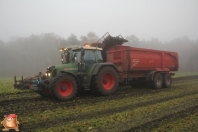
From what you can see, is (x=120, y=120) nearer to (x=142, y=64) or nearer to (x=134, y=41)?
(x=142, y=64)

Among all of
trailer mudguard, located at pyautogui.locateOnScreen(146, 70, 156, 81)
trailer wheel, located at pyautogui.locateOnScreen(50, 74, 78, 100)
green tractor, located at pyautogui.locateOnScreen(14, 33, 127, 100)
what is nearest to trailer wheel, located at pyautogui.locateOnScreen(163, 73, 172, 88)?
trailer mudguard, located at pyautogui.locateOnScreen(146, 70, 156, 81)

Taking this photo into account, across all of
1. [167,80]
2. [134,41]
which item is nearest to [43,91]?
[167,80]

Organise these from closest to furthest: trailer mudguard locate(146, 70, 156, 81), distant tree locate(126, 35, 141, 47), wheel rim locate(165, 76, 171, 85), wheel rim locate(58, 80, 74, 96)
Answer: wheel rim locate(58, 80, 74, 96) → trailer mudguard locate(146, 70, 156, 81) → wheel rim locate(165, 76, 171, 85) → distant tree locate(126, 35, 141, 47)

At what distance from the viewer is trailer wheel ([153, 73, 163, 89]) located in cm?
1274

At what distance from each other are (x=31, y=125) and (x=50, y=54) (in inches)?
2255

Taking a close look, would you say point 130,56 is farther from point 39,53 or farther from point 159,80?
point 39,53

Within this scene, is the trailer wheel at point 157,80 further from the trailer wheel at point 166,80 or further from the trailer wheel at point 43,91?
the trailer wheel at point 43,91

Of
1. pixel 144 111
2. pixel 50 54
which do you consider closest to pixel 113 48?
pixel 144 111

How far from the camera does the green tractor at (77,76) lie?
8367 mm

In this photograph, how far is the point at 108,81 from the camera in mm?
10352

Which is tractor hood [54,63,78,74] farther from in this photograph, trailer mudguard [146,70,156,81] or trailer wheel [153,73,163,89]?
trailer wheel [153,73,163,89]

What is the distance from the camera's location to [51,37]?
212 feet

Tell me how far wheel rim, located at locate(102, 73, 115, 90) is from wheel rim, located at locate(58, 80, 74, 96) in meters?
2.10

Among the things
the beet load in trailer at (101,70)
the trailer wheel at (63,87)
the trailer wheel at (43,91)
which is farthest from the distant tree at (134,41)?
the trailer wheel at (63,87)
